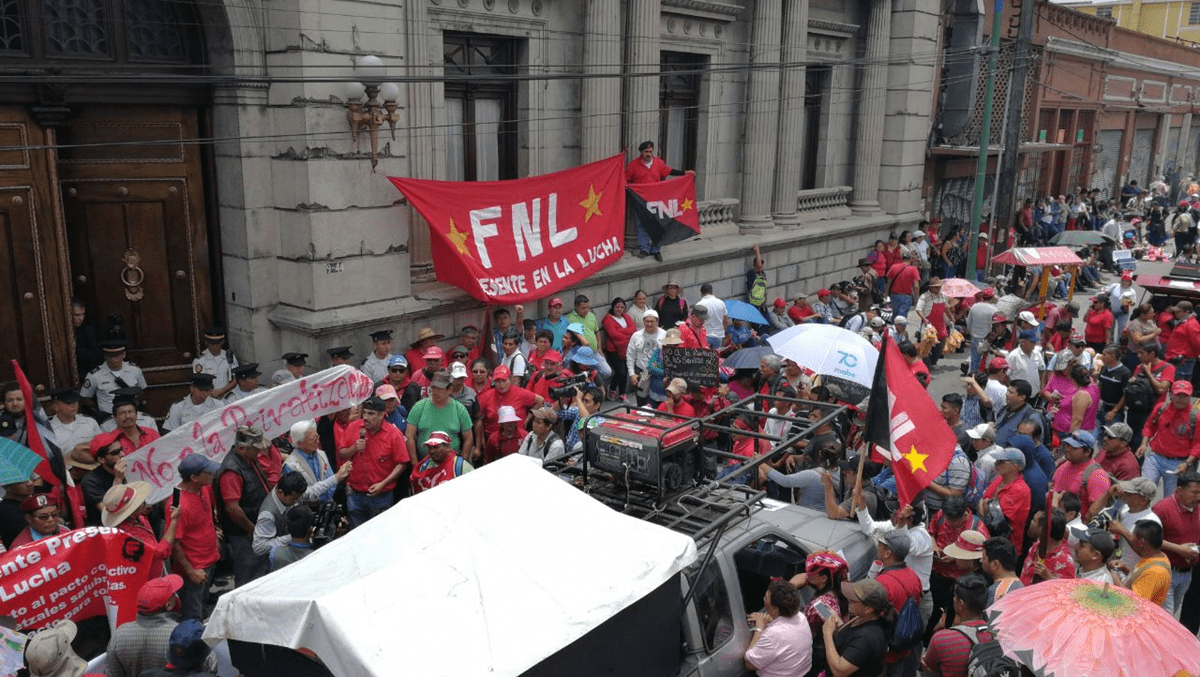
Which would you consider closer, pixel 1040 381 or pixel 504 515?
pixel 504 515

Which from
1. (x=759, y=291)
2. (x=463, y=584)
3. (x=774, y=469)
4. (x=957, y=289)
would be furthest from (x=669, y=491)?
(x=759, y=291)

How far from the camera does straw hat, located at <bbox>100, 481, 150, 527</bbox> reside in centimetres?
668

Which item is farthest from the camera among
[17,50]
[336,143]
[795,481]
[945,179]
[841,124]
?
[945,179]

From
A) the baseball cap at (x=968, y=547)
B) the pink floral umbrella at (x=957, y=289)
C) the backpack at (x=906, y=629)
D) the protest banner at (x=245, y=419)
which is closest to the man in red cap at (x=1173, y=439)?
the baseball cap at (x=968, y=547)

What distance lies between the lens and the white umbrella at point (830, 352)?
381 inches

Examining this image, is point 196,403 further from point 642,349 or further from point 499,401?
point 642,349

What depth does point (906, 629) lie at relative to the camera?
6039 mm

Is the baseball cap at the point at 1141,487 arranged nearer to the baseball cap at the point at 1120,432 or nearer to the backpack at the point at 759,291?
the baseball cap at the point at 1120,432

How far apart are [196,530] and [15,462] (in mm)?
1343

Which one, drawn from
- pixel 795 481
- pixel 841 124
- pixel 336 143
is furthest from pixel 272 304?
pixel 841 124

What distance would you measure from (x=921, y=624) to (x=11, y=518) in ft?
21.8

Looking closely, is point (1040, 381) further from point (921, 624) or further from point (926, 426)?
point (921, 624)

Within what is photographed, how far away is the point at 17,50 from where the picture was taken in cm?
944

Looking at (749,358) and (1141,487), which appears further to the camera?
Result: (749,358)
